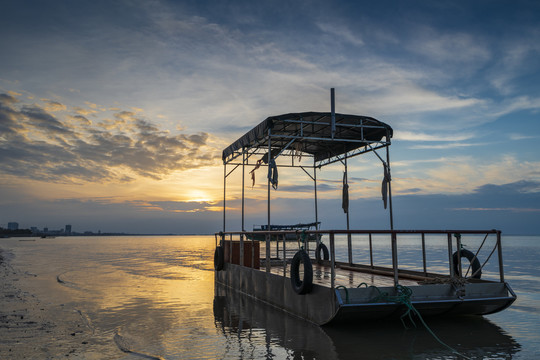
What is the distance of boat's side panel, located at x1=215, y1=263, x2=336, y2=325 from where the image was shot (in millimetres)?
8344

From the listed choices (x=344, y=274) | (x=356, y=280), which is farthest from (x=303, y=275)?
(x=344, y=274)

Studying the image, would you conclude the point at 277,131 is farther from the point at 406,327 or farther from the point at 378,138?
the point at 406,327

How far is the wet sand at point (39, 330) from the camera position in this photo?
24.8 ft

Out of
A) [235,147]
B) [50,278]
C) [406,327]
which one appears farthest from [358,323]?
[50,278]

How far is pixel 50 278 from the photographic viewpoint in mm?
21906

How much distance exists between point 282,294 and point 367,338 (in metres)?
3.05

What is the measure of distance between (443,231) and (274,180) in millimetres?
5460

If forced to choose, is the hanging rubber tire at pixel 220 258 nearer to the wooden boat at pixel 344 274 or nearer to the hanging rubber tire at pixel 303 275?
the wooden boat at pixel 344 274

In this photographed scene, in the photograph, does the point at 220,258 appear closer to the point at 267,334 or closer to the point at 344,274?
the point at 344,274

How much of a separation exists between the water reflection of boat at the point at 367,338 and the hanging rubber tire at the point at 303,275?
0.81 m

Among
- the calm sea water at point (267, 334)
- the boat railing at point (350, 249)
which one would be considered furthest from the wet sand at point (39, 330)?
the boat railing at point (350, 249)

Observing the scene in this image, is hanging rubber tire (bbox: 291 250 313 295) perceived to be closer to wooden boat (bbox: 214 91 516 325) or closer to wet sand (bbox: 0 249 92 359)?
wooden boat (bbox: 214 91 516 325)

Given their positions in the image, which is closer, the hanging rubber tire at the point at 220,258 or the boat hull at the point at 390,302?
the boat hull at the point at 390,302

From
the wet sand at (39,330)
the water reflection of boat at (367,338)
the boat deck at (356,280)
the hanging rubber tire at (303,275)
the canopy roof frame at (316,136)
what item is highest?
the canopy roof frame at (316,136)
